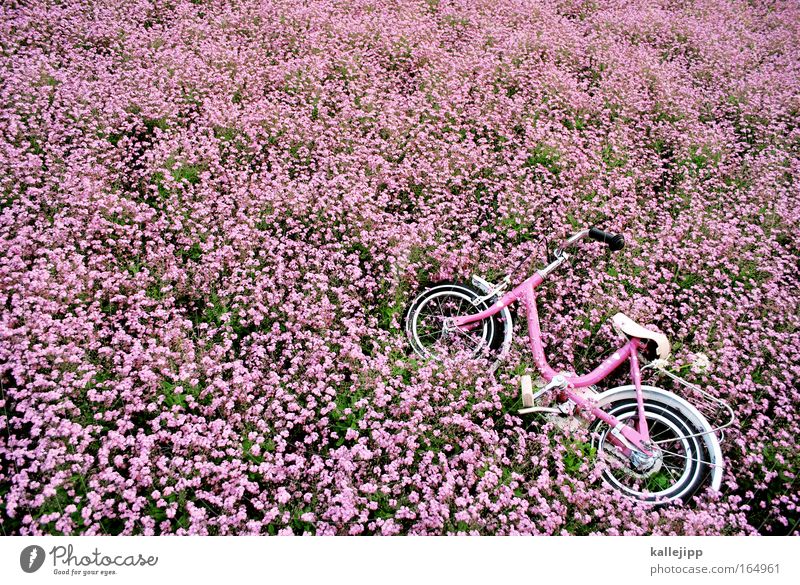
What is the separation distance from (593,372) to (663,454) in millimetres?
898

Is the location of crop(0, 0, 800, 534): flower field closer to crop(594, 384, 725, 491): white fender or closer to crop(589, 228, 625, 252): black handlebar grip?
crop(594, 384, 725, 491): white fender

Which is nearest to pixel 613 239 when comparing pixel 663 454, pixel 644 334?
pixel 644 334

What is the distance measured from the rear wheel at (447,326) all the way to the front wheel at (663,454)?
1301 millimetres

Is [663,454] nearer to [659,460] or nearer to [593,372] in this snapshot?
[659,460]

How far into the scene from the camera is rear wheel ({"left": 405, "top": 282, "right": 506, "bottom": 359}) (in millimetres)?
5023

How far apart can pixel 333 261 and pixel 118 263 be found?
7.77ft

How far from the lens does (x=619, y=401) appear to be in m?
4.79

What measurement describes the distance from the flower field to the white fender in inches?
8.0

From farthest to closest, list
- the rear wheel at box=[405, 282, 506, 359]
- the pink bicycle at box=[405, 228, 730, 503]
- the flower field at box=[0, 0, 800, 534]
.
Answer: the rear wheel at box=[405, 282, 506, 359]
the pink bicycle at box=[405, 228, 730, 503]
the flower field at box=[0, 0, 800, 534]

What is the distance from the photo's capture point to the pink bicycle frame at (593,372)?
4145 millimetres

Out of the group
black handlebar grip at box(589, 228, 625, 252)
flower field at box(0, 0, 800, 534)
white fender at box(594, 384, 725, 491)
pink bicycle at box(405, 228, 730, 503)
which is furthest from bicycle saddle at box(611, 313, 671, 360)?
flower field at box(0, 0, 800, 534)

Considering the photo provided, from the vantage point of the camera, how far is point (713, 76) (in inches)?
445

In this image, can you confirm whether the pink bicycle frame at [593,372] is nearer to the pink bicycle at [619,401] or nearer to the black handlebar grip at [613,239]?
the pink bicycle at [619,401]
